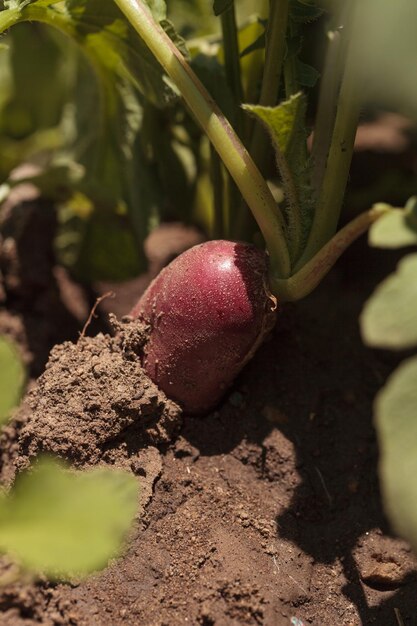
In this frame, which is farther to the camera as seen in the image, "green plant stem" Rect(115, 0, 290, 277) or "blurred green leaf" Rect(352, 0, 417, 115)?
"green plant stem" Rect(115, 0, 290, 277)

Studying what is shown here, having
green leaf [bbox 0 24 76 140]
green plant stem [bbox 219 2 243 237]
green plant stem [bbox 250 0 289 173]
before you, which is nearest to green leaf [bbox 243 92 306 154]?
green plant stem [bbox 250 0 289 173]

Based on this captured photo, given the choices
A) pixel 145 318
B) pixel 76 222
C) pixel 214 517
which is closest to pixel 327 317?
pixel 145 318

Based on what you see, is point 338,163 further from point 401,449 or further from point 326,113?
point 401,449

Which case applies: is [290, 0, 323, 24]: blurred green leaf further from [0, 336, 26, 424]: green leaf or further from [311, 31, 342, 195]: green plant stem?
[0, 336, 26, 424]: green leaf

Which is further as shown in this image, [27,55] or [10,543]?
[27,55]

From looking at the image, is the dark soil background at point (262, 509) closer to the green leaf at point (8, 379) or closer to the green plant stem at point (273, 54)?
the green leaf at point (8, 379)

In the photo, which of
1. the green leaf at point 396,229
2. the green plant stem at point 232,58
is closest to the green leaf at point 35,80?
the green plant stem at point 232,58

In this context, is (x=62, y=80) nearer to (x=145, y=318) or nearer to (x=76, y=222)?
(x=76, y=222)
